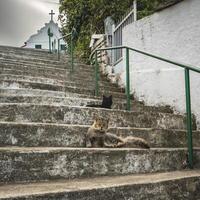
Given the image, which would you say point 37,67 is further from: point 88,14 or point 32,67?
point 88,14

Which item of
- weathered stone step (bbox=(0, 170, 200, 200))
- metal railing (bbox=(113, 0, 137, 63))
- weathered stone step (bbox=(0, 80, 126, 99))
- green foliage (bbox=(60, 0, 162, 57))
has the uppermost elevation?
green foliage (bbox=(60, 0, 162, 57))

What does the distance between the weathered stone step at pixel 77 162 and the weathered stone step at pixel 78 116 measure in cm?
77

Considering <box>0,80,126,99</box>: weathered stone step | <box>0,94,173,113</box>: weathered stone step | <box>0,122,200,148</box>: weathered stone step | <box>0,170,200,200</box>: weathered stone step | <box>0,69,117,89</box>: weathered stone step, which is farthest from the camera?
<box>0,69,117,89</box>: weathered stone step

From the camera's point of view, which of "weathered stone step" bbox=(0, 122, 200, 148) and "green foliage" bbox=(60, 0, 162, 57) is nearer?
"weathered stone step" bbox=(0, 122, 200, 148)

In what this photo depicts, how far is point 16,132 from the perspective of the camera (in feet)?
9.76

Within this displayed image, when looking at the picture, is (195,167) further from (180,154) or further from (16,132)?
(16,132)

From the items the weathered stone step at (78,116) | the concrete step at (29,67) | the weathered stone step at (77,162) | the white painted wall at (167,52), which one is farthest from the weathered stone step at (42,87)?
the weathered stone step at (77,162)

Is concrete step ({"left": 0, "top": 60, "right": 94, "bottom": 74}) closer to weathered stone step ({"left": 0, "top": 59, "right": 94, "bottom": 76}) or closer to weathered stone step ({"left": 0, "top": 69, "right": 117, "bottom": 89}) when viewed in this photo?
weathered stone step ({"left": 0, "top": 59, "right": 94, "bottom": 76})

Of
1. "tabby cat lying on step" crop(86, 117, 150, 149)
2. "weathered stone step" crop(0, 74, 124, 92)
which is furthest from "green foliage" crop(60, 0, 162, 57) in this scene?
"tabby cat lying on step" crop(86, 117, 150, 149)

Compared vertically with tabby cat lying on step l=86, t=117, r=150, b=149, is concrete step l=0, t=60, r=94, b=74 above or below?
above

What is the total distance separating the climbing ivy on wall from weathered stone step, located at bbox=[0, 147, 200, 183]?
4.65 metres

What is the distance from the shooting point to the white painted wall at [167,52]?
4956 millimetres

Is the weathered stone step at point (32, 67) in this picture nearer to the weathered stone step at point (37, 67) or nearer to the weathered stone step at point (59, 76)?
the weathered stone step at point (37, 67)

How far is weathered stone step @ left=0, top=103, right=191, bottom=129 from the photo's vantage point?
3.51 m
